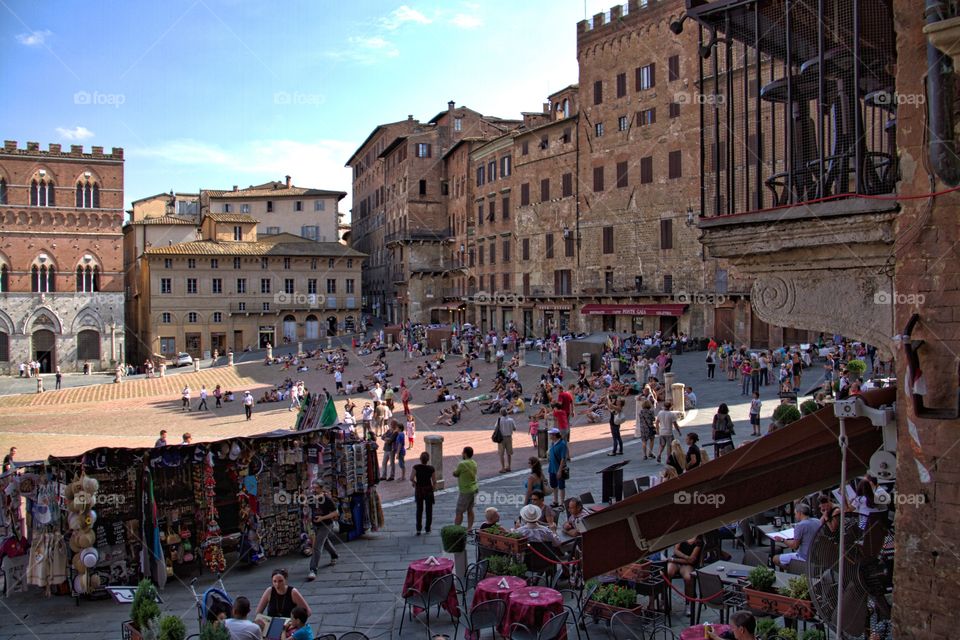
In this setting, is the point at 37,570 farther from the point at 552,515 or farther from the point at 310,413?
the point at 552,515

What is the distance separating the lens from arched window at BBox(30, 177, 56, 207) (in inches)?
2197

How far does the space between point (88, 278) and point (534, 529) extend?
56.8 m

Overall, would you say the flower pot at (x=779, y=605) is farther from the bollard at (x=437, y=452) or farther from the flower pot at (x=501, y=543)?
the bollard at (x=437, y=452)

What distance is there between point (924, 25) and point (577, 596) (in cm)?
648

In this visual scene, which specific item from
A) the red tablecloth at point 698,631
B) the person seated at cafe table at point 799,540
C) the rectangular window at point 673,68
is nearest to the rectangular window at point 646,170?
the rectangular window at point 673,68

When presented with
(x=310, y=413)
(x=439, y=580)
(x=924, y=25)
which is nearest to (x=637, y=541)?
(x=439, y=580)

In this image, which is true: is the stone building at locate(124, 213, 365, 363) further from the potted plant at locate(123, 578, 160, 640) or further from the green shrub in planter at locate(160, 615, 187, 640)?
the green shrub in planter at locate(160, 615, 187, 640)

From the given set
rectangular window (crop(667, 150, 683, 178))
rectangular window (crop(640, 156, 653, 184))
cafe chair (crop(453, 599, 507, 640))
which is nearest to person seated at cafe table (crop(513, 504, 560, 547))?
cafe chair (crop(453, 599, 507, 640))

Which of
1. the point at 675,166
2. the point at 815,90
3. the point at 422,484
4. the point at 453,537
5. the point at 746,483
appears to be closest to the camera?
the point at 746,483

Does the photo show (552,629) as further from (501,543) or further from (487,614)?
(501,543)

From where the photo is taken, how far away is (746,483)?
5.46 metres

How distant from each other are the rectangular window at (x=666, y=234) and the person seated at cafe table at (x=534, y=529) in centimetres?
3131

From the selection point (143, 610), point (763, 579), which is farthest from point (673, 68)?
point (143, 610)

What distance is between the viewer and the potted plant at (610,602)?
291 inches
